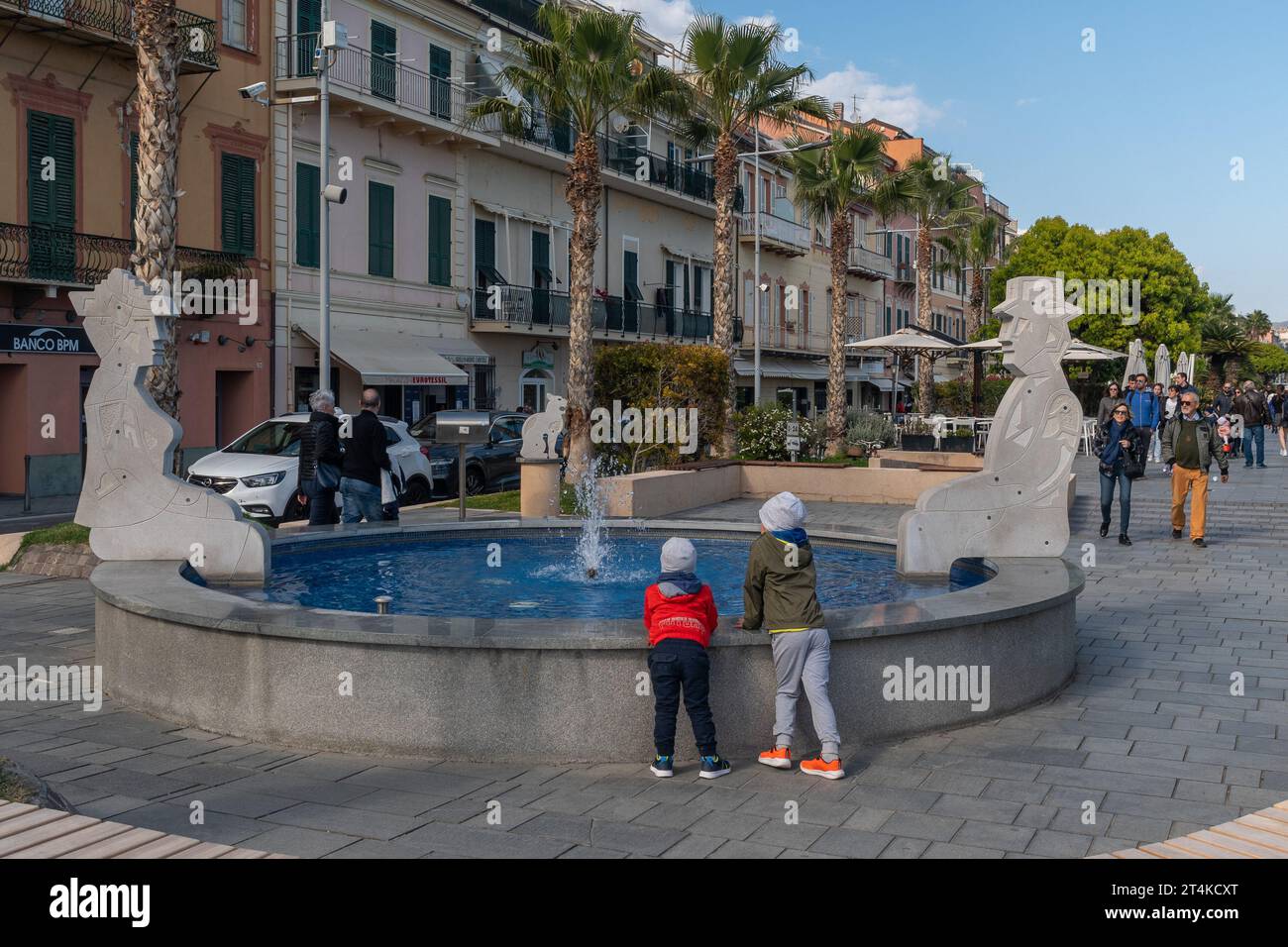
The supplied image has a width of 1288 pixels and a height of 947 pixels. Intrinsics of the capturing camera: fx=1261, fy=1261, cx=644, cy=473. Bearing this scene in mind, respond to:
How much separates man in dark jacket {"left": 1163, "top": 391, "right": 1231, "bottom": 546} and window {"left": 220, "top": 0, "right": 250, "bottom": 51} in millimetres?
20846

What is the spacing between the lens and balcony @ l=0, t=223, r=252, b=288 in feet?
73.0

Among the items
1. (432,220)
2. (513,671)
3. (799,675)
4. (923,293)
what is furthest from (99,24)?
(923,293)

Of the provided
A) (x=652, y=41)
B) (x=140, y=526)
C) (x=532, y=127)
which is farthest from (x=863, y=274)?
(x=140, y=526)

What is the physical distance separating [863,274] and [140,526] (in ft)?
188

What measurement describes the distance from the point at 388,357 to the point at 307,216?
3.67 metres

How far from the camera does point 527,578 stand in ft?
37.2

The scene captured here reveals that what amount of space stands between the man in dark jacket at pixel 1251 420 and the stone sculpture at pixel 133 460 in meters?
24.7

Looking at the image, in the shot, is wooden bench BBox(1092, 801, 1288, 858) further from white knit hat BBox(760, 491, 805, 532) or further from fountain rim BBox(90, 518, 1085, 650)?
white knit hat BBox(760, 491, 805, 532)

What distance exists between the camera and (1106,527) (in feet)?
53.7

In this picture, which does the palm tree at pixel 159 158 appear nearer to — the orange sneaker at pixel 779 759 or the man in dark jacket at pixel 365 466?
the man in dark jacket at pixel 365 466

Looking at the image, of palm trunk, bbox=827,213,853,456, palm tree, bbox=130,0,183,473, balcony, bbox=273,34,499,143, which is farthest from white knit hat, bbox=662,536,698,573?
palm trunk, bbox=827,213,853,456

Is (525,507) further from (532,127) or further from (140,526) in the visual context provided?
(532,127)

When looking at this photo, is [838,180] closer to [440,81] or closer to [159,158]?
[440,81]

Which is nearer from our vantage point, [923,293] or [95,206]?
[95,206]
